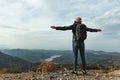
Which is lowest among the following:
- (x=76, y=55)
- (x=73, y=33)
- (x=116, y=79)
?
(x=116, y=79)

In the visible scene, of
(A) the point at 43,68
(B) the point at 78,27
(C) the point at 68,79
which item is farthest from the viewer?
(A) the point at 43,68

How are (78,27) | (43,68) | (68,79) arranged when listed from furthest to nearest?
1. (43,68)
2. (78,27)
3. (68,79)

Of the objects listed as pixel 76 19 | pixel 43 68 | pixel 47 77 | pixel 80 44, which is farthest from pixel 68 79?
pixel 43 68

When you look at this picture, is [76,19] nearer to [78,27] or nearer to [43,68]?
[78,27]

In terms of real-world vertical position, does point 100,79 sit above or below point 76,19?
below

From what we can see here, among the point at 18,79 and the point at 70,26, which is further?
the point at 70,26

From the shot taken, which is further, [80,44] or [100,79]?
[80,44]

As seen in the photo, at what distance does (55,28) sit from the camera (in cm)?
1592

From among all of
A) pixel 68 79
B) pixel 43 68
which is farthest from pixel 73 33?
pixel 43 68

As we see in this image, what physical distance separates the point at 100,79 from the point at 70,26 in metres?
3.14

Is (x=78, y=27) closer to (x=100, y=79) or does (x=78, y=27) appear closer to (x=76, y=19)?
(x=76, y=19)

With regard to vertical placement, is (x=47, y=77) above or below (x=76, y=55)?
below

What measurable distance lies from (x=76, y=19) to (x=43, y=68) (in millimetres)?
Answer: 5998

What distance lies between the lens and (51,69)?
2117 cm
